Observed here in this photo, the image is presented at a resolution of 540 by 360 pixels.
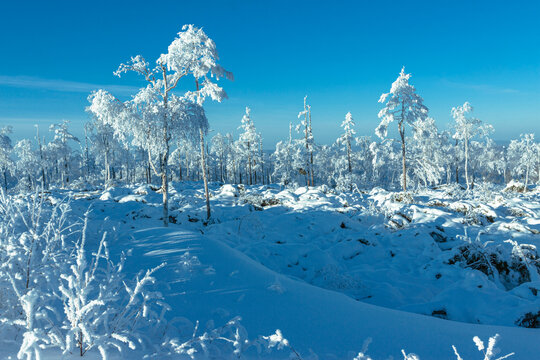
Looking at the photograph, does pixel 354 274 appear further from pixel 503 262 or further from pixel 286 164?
pixel 286 164

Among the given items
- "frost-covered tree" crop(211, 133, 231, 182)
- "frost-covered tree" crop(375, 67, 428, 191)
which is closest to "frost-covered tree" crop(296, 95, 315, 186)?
"frost-covered tree" crop(375, 67, 428, 191)

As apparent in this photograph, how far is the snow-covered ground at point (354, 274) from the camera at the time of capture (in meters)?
3.39

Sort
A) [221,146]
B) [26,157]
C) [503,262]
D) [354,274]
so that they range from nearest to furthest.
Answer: [354,274]
[503,262]
[26,157]
[221,146]

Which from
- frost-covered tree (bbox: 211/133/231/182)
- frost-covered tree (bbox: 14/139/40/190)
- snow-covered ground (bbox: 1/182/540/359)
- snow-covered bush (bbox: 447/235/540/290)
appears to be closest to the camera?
snow-covered ground (bbox: 1/182/540/359)

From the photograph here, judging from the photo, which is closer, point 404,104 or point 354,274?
point 354,274

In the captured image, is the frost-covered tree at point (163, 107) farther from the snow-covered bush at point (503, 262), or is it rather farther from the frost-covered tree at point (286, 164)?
the frost-covered tree at point (286, 164)

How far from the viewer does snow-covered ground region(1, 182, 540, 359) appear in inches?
134

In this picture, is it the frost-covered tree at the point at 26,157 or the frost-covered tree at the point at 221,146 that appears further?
the frost-covered tree at the point at 221,146

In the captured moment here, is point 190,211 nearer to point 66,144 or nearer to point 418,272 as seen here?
point 418,272

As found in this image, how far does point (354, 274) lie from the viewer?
24.9 ft

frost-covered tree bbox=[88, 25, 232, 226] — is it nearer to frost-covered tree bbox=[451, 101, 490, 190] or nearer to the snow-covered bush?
the snow-covered bush

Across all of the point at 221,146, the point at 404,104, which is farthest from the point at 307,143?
the point at 221,146

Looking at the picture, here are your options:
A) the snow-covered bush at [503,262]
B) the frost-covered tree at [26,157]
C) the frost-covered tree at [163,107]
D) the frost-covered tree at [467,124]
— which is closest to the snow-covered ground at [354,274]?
the snow-covered bush at [503,262]

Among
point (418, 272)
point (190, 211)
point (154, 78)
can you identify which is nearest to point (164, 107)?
point (154, 78)
